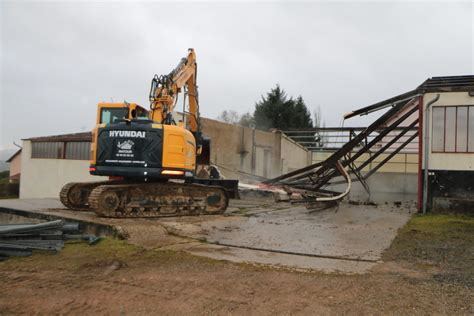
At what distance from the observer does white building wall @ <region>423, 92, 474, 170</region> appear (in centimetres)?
1238

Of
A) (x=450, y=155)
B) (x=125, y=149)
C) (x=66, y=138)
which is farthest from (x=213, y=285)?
(x=66, y=138)

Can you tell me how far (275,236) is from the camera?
8320 millimetres

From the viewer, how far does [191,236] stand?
815 cm

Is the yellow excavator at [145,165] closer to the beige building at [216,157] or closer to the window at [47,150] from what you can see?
the beige building at [216,157]

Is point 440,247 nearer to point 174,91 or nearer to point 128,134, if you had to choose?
point 128,134

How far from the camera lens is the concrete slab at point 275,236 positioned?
6402 mm

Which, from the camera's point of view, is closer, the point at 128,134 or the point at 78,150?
the point at 128,134

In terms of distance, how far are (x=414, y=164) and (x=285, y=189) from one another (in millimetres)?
12772

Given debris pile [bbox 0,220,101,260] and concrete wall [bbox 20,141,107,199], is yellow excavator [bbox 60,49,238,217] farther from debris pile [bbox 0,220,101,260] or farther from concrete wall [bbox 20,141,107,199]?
concrete wall [bbox 20,141,107,199]

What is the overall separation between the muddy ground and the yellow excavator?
282 cm

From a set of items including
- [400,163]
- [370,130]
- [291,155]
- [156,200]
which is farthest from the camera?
[291,155]

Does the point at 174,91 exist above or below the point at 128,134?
above

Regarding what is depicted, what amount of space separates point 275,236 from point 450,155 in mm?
7273

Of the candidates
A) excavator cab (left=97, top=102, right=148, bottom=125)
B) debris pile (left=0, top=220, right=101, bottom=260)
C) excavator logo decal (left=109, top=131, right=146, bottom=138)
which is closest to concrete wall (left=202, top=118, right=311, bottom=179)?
excavator cab (left=97, top=102, right=148, bottom=125)
